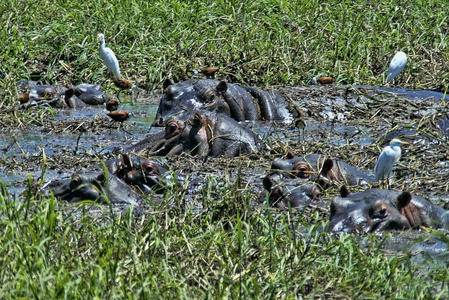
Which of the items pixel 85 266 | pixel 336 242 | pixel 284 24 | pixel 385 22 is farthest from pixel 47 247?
pixel 385 22

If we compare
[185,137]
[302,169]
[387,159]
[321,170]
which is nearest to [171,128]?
[185,137]

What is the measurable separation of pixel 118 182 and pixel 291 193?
1.20 m

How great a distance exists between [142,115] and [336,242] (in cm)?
610

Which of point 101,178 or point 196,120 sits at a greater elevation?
point 101,178

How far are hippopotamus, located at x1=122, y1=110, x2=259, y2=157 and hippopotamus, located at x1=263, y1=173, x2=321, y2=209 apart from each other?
58.5 inches

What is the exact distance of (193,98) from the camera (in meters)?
8.90

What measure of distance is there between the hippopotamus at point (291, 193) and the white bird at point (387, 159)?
0.66 meters

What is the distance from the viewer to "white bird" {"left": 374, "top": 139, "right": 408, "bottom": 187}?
20.4 feet

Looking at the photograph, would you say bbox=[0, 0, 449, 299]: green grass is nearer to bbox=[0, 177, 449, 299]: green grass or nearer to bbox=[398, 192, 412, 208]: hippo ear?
bbox=[0, 177, 449, 299]: green grass

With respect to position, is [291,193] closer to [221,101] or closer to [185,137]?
[185,137]

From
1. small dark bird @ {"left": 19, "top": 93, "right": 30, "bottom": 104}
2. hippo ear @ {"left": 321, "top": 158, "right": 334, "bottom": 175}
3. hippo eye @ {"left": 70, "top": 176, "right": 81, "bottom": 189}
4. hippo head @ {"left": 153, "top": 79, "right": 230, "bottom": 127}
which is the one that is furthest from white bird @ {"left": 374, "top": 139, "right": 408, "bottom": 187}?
small dark bird @ {"left": 19, "top": 93, "right": 30, "bottom": 104}

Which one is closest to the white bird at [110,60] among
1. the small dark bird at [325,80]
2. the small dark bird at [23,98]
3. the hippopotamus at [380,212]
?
the small dark bird at [23,98]

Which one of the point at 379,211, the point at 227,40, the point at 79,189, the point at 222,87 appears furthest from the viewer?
the point at 227,40

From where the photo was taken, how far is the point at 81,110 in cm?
1067
